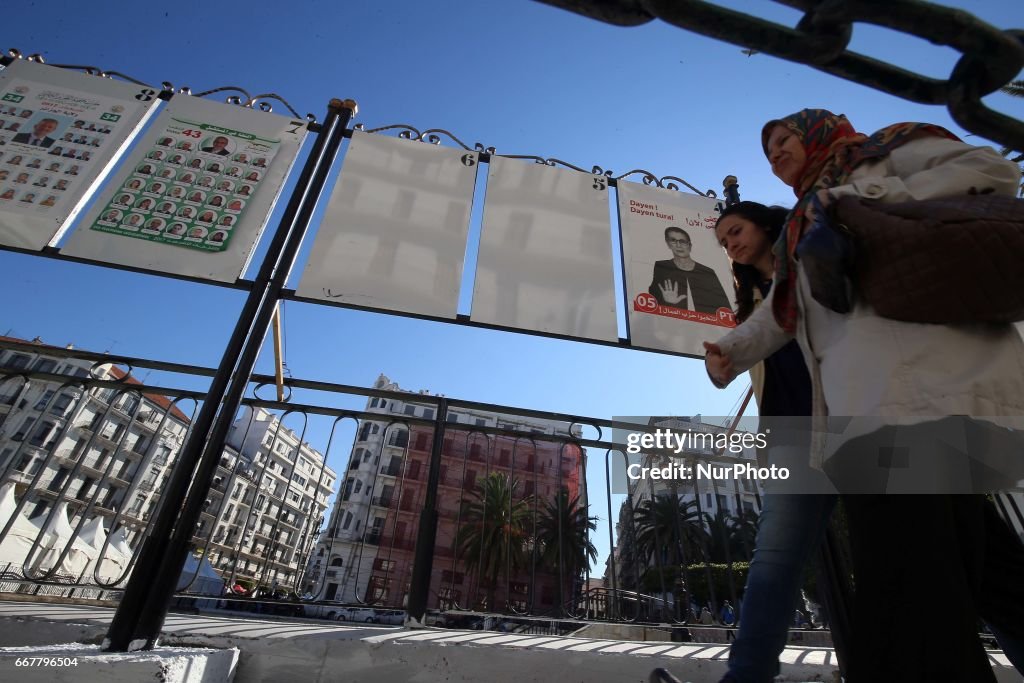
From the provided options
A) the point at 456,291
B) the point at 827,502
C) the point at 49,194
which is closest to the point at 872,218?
the point at 827,502

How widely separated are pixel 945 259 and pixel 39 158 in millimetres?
4981

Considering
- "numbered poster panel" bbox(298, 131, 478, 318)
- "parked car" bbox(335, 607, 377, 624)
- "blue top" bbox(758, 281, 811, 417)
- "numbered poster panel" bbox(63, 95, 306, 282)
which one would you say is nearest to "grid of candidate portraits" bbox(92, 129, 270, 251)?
"numbered poster panel" bbox(63, 95, 306, 282)

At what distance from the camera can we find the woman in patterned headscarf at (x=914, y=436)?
0.75 metres

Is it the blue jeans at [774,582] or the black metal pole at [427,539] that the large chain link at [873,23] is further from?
the black metal pole at [427,539]

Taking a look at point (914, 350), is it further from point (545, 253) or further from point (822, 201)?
point (545, 253)

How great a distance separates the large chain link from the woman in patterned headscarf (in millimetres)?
393

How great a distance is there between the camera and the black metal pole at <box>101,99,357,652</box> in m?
1.61

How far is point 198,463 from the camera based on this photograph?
75.8 inches

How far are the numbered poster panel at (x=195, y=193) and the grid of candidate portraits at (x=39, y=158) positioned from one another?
274mm

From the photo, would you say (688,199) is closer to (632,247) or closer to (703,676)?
(632,247)

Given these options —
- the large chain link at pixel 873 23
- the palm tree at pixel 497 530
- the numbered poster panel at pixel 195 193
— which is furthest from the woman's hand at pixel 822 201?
the numbered poster panel at pixel 195 193

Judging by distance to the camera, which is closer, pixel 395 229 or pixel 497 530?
pixel 395 229

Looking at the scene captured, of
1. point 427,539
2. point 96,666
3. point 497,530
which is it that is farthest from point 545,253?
point 497,530
